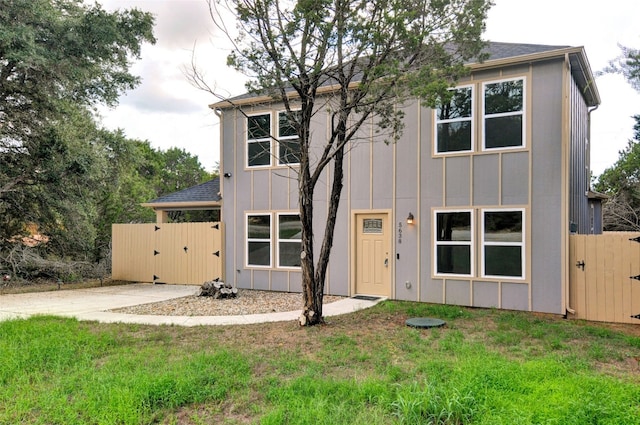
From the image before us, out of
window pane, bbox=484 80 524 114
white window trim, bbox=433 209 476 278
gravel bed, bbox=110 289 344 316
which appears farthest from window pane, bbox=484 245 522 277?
gravel bed, bbox=110 289 344 316

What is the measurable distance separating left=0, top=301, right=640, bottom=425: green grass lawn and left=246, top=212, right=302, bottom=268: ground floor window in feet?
13.3

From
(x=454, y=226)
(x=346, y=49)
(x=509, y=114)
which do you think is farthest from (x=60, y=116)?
(x=509, y=114)

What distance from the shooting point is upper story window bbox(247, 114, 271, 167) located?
10.9 meters

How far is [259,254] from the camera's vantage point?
36.2 feet

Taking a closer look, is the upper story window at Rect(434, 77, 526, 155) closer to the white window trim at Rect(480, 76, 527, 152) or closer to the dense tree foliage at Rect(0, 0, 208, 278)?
the white window trim at Rect(480, 76, 527, 152)

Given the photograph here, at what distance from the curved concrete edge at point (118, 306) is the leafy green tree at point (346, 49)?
55.4 inches

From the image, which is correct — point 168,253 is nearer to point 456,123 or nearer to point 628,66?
point 456,123

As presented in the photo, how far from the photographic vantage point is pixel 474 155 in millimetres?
8430

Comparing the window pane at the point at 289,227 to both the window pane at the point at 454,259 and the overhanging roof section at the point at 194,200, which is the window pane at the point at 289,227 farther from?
the window pane at the point at 454,259

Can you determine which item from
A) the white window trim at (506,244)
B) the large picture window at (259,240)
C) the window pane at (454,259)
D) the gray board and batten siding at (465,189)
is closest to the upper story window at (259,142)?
the gray board and batten siding at (465,189)

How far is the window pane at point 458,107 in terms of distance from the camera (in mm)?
8570

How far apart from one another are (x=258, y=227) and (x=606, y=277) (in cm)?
779

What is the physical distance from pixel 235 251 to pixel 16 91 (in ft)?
24.9

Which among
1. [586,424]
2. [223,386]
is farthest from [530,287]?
[223,386]
